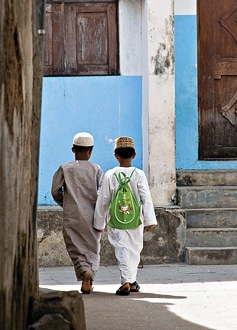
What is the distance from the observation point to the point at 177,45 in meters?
12.2

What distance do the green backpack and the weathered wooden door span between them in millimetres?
3685

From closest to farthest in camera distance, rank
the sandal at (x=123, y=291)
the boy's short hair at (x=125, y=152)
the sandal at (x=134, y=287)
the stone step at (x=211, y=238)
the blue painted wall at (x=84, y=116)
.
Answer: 1. the sandal at (x=123, y=291)
2. the sandal at (x=134, y=287)
3. the boy's short hair at (x=125, y=152)
4. the stone step at (x=211, y=238)
5. the blue painted wall at (x=84, y=116)

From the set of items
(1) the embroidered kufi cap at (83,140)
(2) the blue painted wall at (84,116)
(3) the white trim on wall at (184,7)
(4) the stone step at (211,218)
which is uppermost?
(3) the white trim on wall at (184,7)

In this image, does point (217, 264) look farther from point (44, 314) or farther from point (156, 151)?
point (44, 314)

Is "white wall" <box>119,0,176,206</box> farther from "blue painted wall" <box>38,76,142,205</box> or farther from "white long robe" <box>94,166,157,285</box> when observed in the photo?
"white long robe" <box>94,166,157,285</box>

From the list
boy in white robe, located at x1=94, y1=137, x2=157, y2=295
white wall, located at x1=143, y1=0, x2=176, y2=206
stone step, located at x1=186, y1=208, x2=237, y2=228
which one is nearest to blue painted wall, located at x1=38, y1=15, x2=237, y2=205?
white wall, located at x1=143, y1=0, x2=176, y2=206

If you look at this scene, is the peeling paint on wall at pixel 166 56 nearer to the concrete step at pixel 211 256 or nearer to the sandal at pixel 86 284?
the concrete step at pixel 211 256

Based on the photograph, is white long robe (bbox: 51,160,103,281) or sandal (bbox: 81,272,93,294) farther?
white long robe (bbox: 51,160,103,281)

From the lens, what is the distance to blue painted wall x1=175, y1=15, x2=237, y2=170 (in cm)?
1223

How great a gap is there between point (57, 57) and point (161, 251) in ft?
9.31

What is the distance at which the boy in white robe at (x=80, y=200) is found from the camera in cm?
897

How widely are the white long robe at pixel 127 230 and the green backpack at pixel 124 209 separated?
63 millimetres

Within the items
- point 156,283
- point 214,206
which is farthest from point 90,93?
point 156,283

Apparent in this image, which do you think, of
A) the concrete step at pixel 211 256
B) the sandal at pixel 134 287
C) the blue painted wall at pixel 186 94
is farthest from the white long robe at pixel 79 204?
the blue painted wall at pixel 186 94
